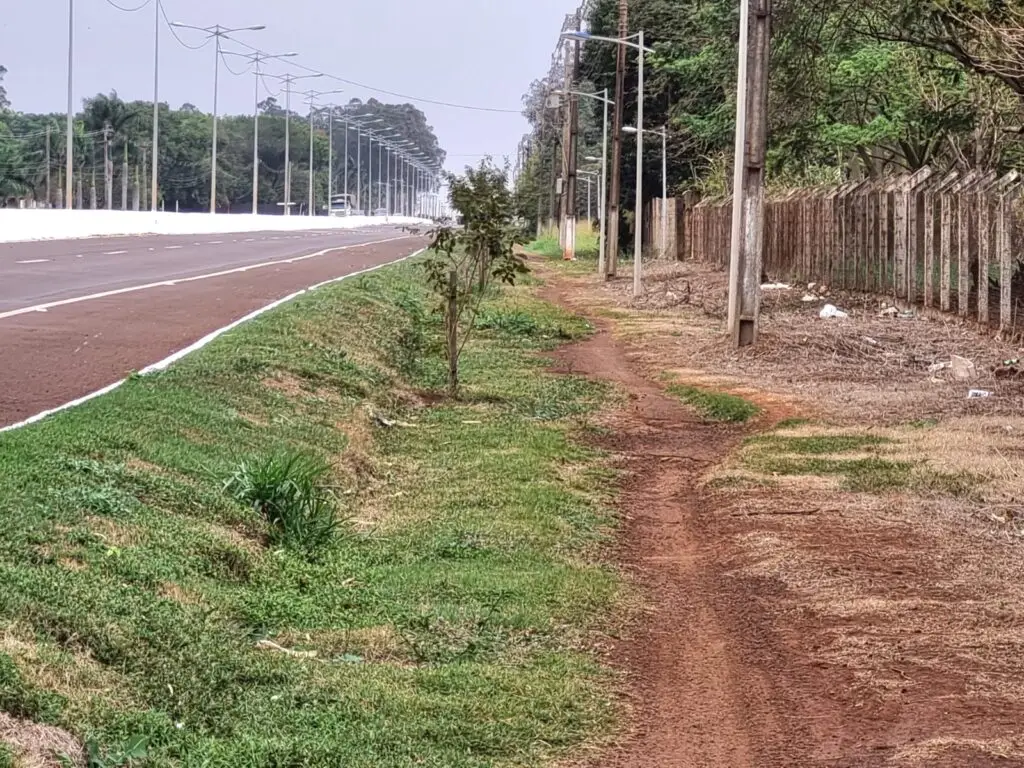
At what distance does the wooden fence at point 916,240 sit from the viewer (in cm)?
1880

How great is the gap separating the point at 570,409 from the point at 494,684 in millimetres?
8348

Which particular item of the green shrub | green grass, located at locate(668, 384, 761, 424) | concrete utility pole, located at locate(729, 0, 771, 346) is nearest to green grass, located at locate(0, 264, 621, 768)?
the green shrub

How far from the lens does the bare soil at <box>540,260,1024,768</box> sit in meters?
5.50

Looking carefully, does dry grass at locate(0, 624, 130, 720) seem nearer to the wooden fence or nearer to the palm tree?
the wooden fence

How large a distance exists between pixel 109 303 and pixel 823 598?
12.3 meters

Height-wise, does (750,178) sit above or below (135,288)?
above

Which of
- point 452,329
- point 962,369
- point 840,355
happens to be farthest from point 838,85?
point 452,329

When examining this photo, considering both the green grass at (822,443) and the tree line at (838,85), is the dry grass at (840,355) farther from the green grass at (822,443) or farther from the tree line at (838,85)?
the tree line at (838,85)

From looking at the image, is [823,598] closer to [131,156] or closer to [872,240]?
[872,240]

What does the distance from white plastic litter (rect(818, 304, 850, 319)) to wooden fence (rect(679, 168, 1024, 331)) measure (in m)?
0.81

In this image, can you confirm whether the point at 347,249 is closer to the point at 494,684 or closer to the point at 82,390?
the point at 82,390

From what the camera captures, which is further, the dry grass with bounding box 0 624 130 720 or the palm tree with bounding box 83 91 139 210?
the palm tree with bounding box 83 91 139 210

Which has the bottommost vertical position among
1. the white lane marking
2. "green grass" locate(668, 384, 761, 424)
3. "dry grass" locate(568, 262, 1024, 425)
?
"green grass" locate(668, 384, 761, 424)

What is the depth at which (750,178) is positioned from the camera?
63.6 ft
